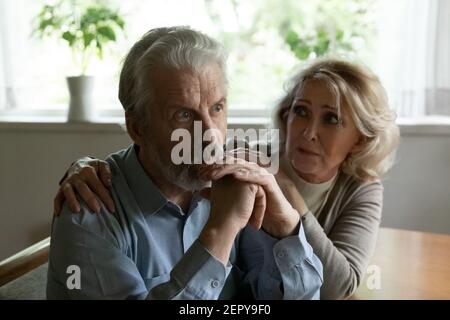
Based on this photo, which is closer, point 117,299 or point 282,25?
point 117,299

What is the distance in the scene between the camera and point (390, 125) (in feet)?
4.62

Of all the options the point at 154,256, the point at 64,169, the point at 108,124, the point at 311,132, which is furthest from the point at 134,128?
the point at 64,169

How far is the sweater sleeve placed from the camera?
3.60 ft

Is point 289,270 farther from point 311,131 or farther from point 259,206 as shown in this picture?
point 311,131

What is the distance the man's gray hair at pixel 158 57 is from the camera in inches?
34.9

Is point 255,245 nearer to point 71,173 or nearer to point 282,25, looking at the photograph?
point 71,173

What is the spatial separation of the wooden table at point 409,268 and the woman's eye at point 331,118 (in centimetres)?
38

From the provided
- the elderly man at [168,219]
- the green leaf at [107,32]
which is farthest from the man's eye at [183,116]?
the green leaf at [107,32]

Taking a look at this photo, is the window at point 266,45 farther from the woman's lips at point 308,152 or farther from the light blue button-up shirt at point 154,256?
the light blue button-up shirt at point 154,256

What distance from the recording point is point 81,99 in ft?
7.75

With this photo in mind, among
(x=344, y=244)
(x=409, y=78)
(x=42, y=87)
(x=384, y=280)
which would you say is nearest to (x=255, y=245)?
(x=344, y=244)

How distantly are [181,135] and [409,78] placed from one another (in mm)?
1495

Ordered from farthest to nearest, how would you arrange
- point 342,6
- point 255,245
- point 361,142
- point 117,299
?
point 342,6, point 361,142, point 255,245, point 117,299

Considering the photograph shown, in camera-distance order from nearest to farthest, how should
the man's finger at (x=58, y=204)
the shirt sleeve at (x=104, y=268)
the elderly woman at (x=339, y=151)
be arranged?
the shirt sleeve at (x=104, y=268)
the man's finger at (x=58, y=204)
the elderly woman at (x=339, y=151)
